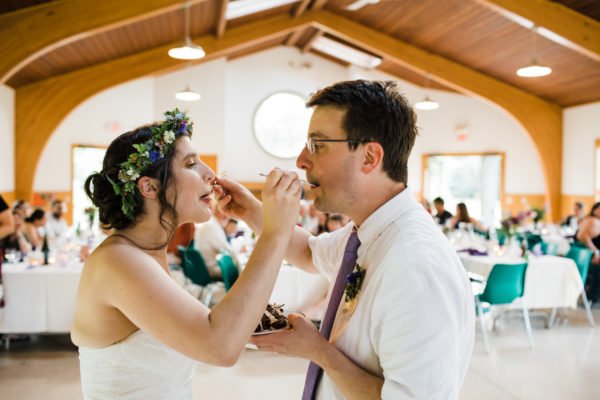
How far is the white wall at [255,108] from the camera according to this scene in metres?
13.4

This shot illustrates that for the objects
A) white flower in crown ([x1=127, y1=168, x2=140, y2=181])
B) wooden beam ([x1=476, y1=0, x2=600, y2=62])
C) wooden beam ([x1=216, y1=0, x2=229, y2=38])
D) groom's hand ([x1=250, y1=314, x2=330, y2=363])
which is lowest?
groom's hand ([x1=250, y1=314, x2=330, y2=363])

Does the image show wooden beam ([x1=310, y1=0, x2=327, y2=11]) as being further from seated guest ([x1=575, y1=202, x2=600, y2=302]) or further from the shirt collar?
the shirt collar

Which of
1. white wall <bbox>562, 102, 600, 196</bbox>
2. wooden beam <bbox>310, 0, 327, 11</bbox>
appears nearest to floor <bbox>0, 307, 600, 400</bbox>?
white wall <bbox>562, 102, 600, 196</bbox>

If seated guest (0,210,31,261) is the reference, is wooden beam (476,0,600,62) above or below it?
above

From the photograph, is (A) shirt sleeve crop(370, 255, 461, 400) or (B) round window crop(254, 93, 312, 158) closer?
(A) shirt sleeve crop(370, 255, 461, 400)

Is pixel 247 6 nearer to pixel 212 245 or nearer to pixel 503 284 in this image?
pixel 212 245

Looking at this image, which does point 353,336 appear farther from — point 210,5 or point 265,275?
point 210,5

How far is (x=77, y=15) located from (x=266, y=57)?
7600 millimetres

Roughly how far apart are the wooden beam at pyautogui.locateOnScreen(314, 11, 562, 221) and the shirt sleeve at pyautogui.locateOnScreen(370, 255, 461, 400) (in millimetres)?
10691

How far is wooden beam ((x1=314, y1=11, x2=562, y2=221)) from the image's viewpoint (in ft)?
36.8

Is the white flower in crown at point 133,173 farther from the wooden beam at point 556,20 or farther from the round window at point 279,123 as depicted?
the round window at point 279,123

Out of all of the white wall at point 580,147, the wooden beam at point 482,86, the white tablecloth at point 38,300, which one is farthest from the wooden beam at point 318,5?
the white tablecloth at point 38,300

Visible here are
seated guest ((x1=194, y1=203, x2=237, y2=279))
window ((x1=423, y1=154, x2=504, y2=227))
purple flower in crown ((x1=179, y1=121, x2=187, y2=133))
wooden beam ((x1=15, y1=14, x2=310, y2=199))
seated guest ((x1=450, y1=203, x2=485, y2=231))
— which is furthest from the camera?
window ((x1=423, y1=154, x2=504, y2=227))

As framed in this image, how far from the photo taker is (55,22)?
7.13 m
